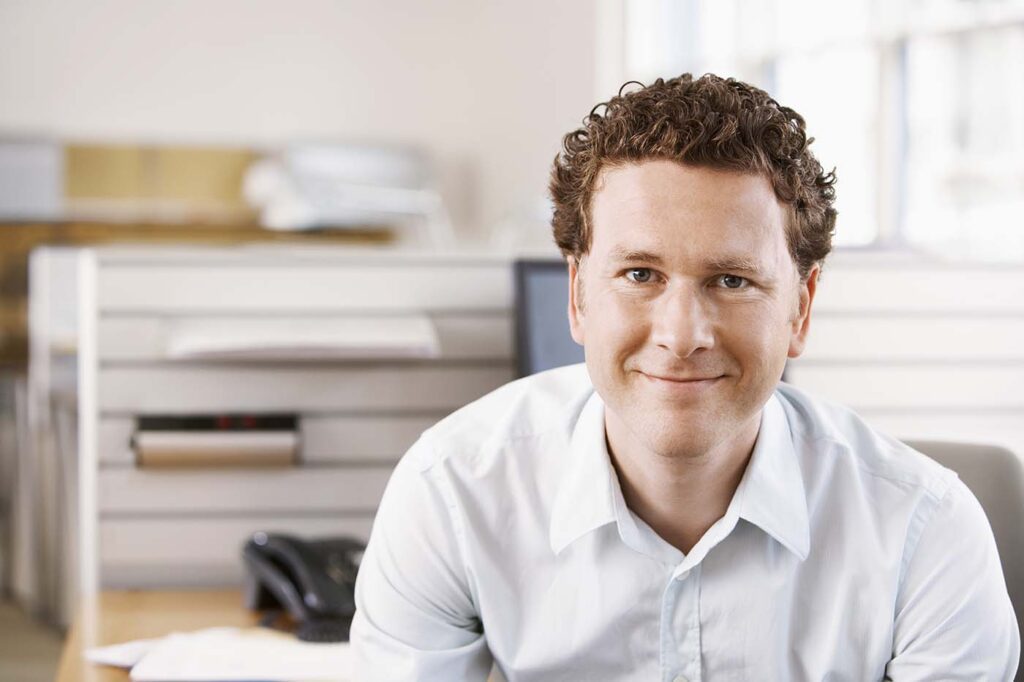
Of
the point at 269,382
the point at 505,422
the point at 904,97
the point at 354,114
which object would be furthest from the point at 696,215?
the point at 354,114

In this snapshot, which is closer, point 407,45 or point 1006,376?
point 1006,376

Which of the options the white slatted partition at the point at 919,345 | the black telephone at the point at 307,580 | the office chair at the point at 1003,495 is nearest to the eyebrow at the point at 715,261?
the office chair at the point at 1003,495

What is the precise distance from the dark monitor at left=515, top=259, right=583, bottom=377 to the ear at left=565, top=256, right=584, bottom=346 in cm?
64

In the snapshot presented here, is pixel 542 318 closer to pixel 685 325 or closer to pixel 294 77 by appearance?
pixel 685 325

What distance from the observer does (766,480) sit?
1204 mm

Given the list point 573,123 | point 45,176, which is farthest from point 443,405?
point 45,176

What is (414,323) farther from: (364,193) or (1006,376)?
(364,193)

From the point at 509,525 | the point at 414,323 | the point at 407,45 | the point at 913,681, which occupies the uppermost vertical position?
the point at 407,45

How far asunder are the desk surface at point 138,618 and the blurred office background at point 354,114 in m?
1.90

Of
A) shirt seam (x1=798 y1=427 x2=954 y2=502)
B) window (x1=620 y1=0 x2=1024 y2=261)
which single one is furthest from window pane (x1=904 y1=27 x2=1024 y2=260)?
shirt seam (x1=798 y1=427 x2=954 y2=502)

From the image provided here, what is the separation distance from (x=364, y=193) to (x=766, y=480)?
4.79 meters

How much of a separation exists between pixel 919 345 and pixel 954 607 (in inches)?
47.3

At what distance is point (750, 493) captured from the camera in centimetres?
120

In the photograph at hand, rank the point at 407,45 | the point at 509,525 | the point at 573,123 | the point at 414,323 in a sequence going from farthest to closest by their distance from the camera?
the point at 407,45 → the point at 573,123 → the point at 414,323 → the point at 509,525
